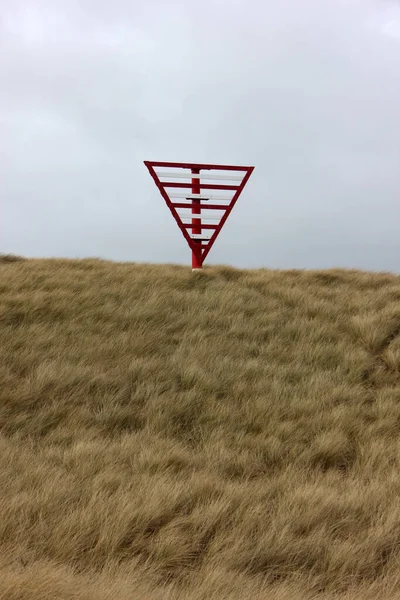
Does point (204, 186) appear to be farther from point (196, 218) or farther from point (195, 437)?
point (195, 437)

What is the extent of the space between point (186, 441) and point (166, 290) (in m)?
4.58

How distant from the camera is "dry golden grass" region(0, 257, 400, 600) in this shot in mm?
3826

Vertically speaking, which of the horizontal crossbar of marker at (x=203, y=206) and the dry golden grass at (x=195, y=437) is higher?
the horizontal crossbar of marker at (x=203, y=206)

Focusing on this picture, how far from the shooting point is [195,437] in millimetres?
6086

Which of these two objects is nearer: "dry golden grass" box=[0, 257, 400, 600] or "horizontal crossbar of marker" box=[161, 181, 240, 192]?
"dry golden grass" box=[0, 257, 400, 600]

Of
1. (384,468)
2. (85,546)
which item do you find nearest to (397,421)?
(384,468)

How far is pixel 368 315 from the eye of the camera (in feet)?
31.6

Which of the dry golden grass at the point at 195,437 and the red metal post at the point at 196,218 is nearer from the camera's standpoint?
the dry golden grass at the point at 195,437

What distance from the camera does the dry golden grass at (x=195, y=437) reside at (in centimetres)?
383

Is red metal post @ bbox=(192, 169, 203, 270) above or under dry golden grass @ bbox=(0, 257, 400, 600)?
above

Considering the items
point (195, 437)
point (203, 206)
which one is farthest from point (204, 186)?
point (195, 437)

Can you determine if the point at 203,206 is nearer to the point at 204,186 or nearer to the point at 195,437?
the point at 204,186

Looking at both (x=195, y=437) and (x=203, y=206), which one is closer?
(x=195, y=437)

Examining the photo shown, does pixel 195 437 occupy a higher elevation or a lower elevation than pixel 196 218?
lower
